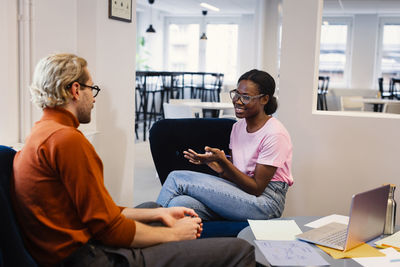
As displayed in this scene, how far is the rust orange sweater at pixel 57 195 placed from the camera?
1425 millimetres

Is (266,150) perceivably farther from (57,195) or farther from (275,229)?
(57,195)

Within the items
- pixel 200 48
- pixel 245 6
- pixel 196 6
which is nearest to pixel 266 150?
pixel 245 6

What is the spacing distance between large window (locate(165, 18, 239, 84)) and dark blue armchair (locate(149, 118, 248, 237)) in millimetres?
10545

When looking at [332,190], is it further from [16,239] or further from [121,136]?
[16,239]

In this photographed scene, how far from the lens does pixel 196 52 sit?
13.5 metres

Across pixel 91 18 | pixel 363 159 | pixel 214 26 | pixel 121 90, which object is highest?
pixel 214 26

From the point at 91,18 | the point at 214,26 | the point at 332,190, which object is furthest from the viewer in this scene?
the point at 214,26

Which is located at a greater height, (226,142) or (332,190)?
(226,142)

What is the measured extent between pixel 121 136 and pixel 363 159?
1.61 meters

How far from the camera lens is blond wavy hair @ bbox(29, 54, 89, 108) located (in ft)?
5.04

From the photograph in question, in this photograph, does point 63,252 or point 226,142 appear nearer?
point 63,252

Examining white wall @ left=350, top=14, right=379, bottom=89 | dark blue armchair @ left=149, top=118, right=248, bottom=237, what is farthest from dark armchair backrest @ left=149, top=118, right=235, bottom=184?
white wall @ left=350, top=14, right=379, bottom=89

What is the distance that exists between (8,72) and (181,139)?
3.46 feet

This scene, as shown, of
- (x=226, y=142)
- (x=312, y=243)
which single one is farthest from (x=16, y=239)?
(x=226, y=142)
